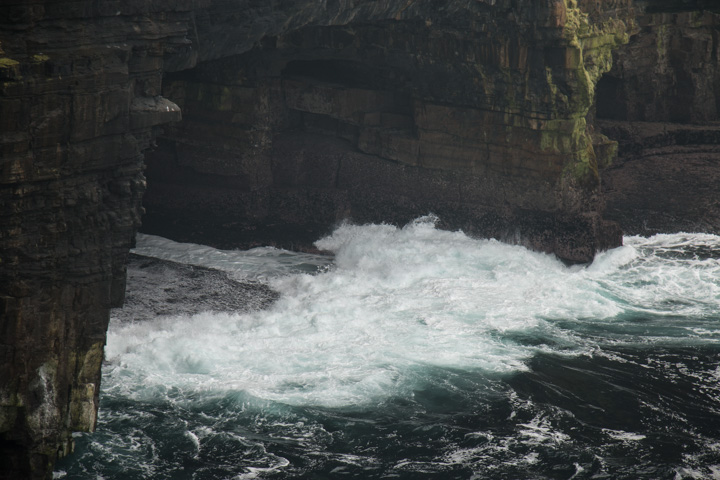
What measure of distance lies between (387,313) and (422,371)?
11.7 feet

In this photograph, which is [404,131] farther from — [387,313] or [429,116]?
[387,313]

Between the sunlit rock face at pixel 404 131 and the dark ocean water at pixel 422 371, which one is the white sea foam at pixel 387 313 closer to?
the dark ocean water at pixel 422 371

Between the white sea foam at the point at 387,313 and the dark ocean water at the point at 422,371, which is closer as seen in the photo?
the dark ocean water at the point at 422,371

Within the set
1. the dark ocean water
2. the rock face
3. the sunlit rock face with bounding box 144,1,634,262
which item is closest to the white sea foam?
the dark ocean water

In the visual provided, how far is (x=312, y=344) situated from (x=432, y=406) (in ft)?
12.4

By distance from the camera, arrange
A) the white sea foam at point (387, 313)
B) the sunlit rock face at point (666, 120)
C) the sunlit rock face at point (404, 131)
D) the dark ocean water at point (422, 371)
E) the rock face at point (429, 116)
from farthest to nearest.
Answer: the sunlit rock face at point (666, 120)
the sunlit rock face at point (404, 131)
the rock face at point (429, 116)
the white sea foam at point (387, 313)
the dark ocean water at point (422, 371)

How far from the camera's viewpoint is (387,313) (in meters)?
23.5

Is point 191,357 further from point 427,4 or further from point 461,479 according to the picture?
point 427,4

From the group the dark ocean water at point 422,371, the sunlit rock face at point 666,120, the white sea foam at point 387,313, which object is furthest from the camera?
the sunlit rock face at point 666,120

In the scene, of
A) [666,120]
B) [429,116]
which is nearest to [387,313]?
[429,116]

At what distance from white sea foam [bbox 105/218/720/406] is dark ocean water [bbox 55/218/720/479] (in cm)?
6

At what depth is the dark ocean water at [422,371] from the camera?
1655 centimetres

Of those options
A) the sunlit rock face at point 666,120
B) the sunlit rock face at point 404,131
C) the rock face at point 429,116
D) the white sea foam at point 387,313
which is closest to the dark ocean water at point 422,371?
the white sea foam at point 387,313

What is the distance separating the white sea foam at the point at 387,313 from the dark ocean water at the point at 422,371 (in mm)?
63
